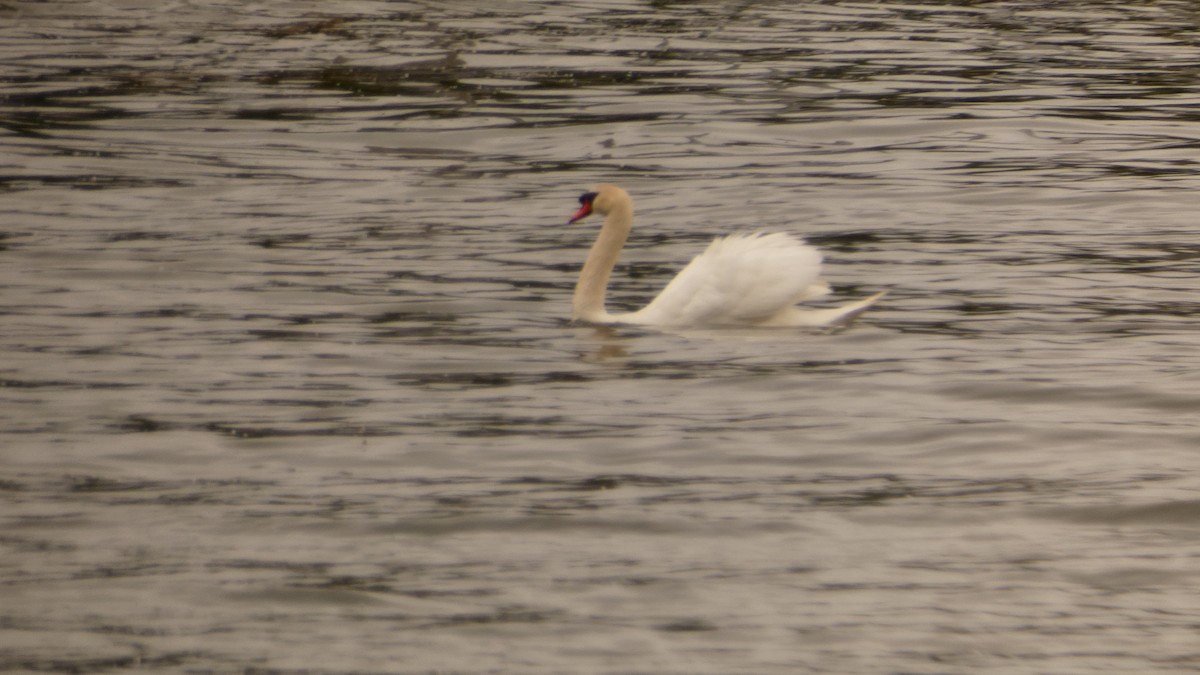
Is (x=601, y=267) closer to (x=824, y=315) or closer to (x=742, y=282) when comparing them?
(x=742, y=282)

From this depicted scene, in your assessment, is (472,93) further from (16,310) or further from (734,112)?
(16,310)

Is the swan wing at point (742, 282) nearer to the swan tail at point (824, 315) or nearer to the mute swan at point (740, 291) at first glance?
the mute swan at point (740, 291)

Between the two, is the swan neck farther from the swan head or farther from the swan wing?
the swan wing

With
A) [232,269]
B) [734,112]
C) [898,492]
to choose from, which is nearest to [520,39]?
[734,112]

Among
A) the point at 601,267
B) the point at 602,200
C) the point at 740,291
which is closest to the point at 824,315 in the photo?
the point at 740,291

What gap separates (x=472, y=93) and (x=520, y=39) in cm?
338

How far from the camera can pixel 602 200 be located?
41.0ft

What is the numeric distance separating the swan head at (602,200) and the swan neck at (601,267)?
0.01 meters

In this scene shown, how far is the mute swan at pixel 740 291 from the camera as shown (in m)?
11.4

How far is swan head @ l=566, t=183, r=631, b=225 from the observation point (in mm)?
12453

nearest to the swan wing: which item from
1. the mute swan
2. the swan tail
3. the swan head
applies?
the mute swan

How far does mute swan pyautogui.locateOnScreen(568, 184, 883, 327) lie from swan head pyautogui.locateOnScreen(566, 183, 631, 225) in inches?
27.1

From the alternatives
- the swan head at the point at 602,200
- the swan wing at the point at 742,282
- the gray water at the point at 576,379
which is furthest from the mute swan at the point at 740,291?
the swan head at the point at 602,200

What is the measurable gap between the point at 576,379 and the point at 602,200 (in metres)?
2.23
